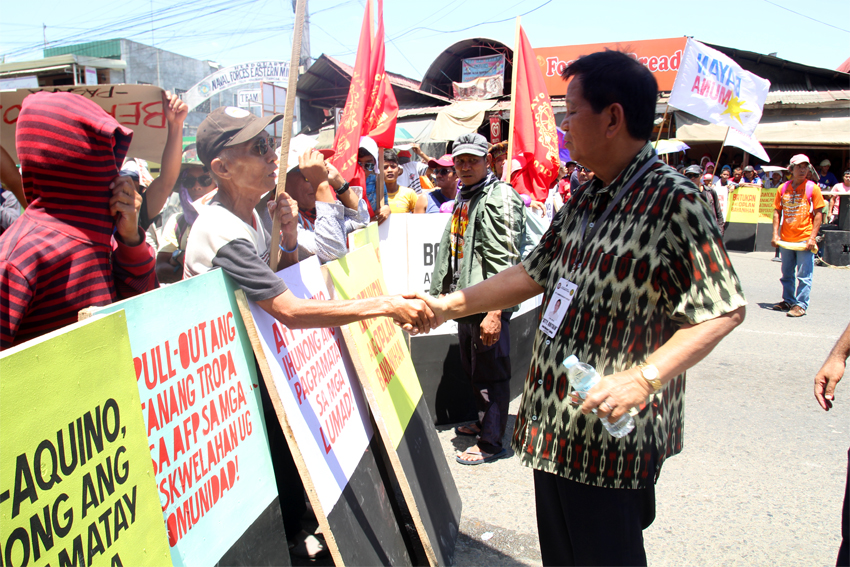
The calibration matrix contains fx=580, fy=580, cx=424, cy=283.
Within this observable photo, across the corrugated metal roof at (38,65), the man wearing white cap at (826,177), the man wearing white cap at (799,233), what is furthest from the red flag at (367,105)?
the man wearing white cap at (826,177)

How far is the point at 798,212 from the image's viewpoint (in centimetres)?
748

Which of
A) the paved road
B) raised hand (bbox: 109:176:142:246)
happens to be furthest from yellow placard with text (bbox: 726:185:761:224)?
raised hand (bbox: 109:176:142:246)

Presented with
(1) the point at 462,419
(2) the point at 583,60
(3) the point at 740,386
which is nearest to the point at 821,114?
(3) the point at 740,386

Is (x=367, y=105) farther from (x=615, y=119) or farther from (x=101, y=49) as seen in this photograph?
(x=101, y=49)

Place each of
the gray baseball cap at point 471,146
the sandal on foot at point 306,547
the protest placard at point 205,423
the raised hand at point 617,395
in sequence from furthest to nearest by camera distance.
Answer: the gray baseball cap at point 471,146 < the sandal on foot at point 306,547 < the protest placard at point 205,423 < the raised hand at point 617,395

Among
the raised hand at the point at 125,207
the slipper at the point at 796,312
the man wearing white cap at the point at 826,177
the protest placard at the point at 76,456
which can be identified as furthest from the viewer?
the man wearing white cap at the point at 826,177

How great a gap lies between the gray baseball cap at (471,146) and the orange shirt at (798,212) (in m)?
5.69

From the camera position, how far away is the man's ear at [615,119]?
168 centimetres

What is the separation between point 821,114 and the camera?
15758 mm

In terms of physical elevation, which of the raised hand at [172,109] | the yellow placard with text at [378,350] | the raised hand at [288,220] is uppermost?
the raised hand at [172,109]

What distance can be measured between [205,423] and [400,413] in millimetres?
1048

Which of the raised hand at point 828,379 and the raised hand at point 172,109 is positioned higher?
the raised hand at point 172,109

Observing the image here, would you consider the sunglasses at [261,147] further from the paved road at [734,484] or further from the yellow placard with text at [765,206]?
the yellow placard with text at [765,206]

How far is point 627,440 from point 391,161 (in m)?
4.72
